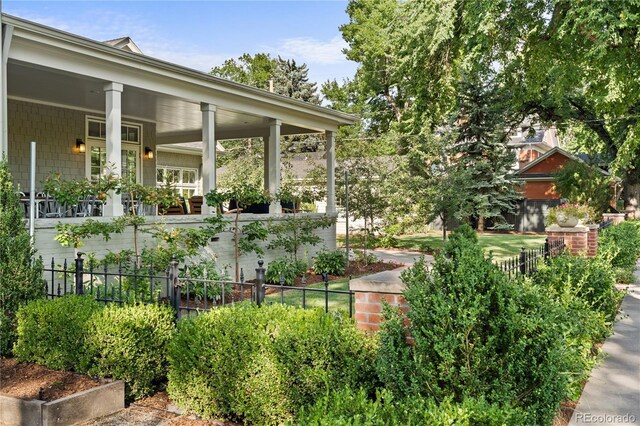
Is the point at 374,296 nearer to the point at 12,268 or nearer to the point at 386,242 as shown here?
the point at 12,268

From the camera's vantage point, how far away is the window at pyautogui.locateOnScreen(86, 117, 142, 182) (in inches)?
519

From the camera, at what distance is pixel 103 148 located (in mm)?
13531

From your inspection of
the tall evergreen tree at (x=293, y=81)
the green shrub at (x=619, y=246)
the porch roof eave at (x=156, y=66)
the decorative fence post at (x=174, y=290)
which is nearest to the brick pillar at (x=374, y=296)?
the decorative fence post at (x=174, y=290)

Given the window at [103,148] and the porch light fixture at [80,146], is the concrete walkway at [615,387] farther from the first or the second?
the porch light fixture at [80,146]

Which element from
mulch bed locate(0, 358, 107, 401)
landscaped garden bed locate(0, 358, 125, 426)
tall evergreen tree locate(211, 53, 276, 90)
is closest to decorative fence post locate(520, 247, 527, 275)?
landscaped garden bed locate(0, 358, 125, 426)

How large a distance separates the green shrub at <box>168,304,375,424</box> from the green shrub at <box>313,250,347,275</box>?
825cm

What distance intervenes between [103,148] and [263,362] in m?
11.5

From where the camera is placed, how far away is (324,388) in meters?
3.55

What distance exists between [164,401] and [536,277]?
4391 millimetres

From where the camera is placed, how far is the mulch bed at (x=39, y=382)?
428 centimetres

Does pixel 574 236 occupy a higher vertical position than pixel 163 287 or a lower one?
higher

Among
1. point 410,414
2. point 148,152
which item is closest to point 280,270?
point 148,152

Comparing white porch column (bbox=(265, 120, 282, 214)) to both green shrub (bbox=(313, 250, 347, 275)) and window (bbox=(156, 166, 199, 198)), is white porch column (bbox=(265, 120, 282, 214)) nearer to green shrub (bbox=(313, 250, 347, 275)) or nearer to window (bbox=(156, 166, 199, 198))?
green shrub (bbox=(313, 250, 347, 275))

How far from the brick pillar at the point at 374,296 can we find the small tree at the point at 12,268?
12.3ft
